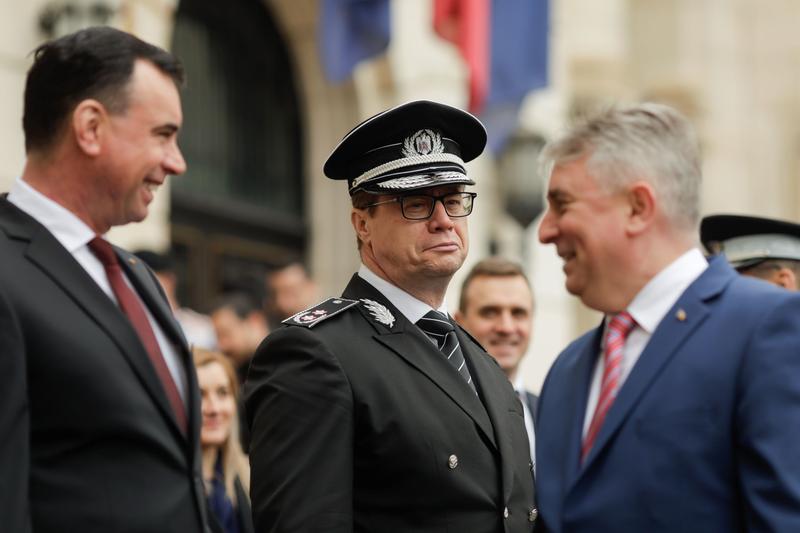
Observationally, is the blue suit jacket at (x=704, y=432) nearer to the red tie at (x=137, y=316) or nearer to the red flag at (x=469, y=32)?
the red tie at (x=137, y=316)

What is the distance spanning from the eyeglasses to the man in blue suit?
1.85 feet

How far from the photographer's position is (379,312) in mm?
3811

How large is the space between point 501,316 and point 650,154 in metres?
2.68

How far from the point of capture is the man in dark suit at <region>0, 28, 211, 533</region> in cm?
300

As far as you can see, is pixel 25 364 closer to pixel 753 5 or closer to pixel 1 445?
pixel 1 445

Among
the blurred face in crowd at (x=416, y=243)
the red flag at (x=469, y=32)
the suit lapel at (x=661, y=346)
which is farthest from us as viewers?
the red flag at (x=469, y=32)

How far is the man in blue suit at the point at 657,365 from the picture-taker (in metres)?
2.81

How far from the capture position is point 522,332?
5.74 meters

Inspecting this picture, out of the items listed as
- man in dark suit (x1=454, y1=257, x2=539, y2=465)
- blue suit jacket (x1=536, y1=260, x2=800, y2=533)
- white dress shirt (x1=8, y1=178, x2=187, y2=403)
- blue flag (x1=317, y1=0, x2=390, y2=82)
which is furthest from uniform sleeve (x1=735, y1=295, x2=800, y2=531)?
blue flag (x1=317, y1=0, x2=390, y2=82)

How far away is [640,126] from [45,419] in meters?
1.53

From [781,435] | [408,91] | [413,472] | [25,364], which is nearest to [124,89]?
[25,364]

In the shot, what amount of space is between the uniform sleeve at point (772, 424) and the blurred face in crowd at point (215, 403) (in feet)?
10.7

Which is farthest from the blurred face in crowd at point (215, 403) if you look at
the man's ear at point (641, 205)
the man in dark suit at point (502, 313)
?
the man's ear at point (641, 205)

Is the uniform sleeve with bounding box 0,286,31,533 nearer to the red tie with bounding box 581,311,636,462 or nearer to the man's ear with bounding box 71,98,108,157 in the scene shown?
the man's ear with bounding box 71,98,108,157
